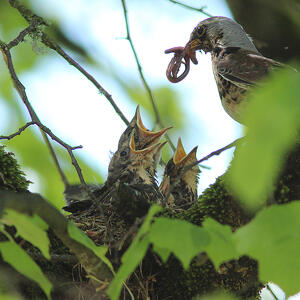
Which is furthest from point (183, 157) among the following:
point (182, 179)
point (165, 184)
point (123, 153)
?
point (123, 153)

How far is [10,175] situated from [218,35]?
204cm

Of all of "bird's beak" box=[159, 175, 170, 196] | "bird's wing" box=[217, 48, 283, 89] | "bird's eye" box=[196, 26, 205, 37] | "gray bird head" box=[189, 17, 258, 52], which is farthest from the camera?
"bird's beak" box=[159, 175, 170, 196]

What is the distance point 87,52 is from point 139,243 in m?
4.47

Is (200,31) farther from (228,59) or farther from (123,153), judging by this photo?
(123,153)

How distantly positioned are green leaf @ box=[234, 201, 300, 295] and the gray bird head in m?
2.39

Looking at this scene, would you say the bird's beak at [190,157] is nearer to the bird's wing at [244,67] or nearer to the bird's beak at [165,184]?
the bird's beak at [165,184]

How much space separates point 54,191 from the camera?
568 cm

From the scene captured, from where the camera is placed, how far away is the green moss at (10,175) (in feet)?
8.82

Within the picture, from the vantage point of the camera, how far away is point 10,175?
275cm

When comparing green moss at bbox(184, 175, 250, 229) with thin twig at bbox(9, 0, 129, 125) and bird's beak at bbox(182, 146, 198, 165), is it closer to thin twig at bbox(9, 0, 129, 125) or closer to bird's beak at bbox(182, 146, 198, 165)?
thin twig at bbox(9, 0, 129, 125)

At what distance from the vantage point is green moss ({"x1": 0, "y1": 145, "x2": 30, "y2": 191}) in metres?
2.69

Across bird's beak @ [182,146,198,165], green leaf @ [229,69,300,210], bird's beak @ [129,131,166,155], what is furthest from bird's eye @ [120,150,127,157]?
green leaf @ [229,69,300,210]

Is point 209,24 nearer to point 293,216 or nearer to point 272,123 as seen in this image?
point 293,216

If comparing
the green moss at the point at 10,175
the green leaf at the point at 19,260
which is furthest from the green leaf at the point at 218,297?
the green moss at the point at 10,175
